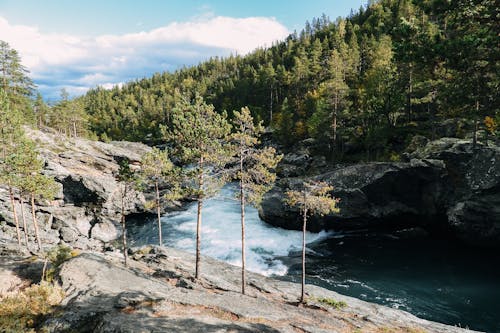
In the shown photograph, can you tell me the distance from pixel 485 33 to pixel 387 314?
19.9m

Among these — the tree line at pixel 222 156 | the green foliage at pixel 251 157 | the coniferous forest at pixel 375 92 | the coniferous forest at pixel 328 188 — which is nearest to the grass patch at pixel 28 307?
the coniferous forest at pixel 328 188

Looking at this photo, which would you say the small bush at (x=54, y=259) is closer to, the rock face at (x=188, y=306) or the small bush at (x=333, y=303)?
the rock face at (x=188, y=306)

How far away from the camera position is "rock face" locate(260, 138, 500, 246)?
34250 millimetres

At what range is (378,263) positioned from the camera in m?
35.3

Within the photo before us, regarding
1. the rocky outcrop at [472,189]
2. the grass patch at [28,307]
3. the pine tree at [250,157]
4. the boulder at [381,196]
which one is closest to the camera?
the grass patch at [28,307]

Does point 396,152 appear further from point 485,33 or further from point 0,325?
point 0,325

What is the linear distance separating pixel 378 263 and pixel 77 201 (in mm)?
47821

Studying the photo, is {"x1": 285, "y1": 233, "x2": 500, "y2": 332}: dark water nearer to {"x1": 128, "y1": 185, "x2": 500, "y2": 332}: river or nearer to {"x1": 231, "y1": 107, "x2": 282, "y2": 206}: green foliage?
{"x1": 128, "y1": 185, "x2": 500, "y2": 332}: river

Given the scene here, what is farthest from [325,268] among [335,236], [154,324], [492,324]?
[154,324]

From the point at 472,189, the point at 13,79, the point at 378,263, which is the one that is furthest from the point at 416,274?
the point at 13,79

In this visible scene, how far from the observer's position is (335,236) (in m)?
43.1

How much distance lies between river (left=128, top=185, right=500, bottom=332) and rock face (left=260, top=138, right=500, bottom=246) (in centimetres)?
212

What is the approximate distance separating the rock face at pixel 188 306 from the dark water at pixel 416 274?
4954 mm

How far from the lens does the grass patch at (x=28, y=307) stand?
13226 millimetres
